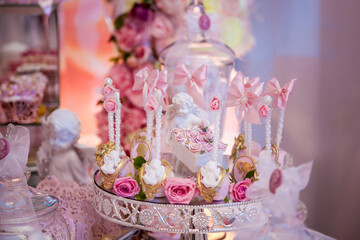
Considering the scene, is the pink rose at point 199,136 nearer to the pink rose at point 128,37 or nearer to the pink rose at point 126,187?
the pink rose at point 126,187

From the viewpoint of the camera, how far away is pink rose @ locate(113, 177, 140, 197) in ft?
3.85

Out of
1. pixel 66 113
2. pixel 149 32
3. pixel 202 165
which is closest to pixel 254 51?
pixel 149 32

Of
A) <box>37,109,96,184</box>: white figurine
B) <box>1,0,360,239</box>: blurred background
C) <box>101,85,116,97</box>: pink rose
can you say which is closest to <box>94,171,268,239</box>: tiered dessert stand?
<box>101,85,116,97</box>: pink rose

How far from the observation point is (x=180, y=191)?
3.71 feet

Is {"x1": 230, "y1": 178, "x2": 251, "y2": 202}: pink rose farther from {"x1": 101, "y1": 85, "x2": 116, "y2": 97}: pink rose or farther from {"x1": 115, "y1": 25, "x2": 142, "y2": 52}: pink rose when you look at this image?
{"x1": 115, "y1": 25, "x2": 142, "y2": 52}: pink rose

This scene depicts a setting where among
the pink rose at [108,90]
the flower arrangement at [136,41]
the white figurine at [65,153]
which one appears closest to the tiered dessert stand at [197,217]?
the pink rose at [108,90]

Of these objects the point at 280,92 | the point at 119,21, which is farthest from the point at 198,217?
the point at 119,21

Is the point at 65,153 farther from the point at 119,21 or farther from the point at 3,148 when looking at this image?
the point at 119,21

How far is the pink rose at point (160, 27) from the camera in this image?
242 centimetres

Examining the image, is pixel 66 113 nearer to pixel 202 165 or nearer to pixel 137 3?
pixel 202 165

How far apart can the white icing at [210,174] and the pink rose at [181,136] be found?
0.13m

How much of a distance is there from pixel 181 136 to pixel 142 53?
1257 millimetres

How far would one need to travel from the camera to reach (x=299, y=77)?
7.17 feet

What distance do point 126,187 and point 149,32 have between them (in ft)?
4.76
